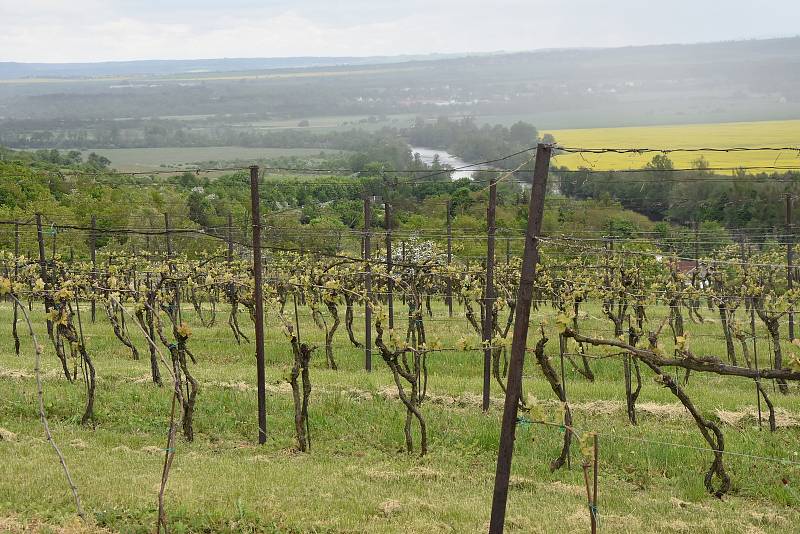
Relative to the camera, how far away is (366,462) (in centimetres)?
1109

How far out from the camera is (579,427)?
1294cm

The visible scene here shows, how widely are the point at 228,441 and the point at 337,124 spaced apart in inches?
5563

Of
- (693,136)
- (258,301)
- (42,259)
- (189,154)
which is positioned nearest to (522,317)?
(258,301)

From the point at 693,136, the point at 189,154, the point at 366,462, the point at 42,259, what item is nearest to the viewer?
the point at 366,462

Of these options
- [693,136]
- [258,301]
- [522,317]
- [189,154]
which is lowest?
[189,154]

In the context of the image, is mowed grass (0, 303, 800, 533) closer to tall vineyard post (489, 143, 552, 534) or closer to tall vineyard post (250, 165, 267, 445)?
tall vineyard post (250, 165, 267, 445)

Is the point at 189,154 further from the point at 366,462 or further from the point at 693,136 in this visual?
the point at 366,462

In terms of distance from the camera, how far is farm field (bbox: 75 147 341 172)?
319 feet

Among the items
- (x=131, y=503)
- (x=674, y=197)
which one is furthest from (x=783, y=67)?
(x=131, y=503)

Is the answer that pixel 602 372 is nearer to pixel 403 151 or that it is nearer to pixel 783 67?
pixel 403 151

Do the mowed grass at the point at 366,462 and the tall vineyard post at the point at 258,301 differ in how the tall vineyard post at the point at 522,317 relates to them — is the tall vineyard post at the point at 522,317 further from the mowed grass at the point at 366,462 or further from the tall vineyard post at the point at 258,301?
the tall vineyard post at the point at 258,301

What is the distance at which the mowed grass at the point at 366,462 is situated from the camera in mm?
8547

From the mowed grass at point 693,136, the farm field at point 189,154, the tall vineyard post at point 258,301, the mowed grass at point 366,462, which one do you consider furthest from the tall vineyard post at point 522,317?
the farm field at point 189,154

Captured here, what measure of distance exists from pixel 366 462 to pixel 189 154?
354ft
